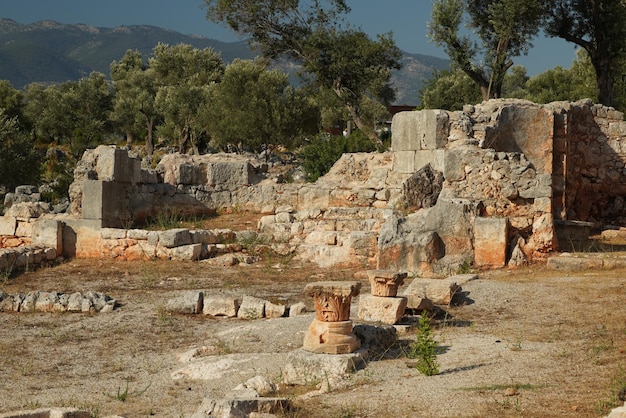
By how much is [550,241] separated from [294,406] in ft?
25.8

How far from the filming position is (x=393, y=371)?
6797 millimetres

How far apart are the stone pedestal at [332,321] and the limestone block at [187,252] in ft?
22.7

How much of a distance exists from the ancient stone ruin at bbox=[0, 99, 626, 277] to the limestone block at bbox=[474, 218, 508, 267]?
2 centimetres

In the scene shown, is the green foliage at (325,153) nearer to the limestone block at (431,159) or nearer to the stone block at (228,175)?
the stone block at (228,175)

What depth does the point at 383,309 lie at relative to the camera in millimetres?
8625

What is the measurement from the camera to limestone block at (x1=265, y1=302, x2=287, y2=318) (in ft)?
32.2

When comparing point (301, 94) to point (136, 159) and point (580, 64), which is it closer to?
point (580, 64)

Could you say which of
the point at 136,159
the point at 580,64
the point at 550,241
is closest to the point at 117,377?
the point at 550,241

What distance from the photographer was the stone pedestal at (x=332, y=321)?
7.15 metres

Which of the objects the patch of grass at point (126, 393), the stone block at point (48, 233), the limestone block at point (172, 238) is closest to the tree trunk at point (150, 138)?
the stone block at point (48, 233)

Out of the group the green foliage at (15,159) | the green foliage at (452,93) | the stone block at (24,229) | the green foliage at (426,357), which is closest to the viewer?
the green foliage at (426,357)

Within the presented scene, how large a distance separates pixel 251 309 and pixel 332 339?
2.92m

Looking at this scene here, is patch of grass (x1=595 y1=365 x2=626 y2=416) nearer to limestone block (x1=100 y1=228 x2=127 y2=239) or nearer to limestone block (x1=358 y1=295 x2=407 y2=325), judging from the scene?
limestone block (x1=358 y1=295 x2=407 y2=325)

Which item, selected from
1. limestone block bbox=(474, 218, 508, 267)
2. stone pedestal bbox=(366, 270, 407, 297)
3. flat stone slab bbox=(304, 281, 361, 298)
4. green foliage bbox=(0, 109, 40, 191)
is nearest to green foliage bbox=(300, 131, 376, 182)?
limestone block bbox=(474, 218, 508, 267)
